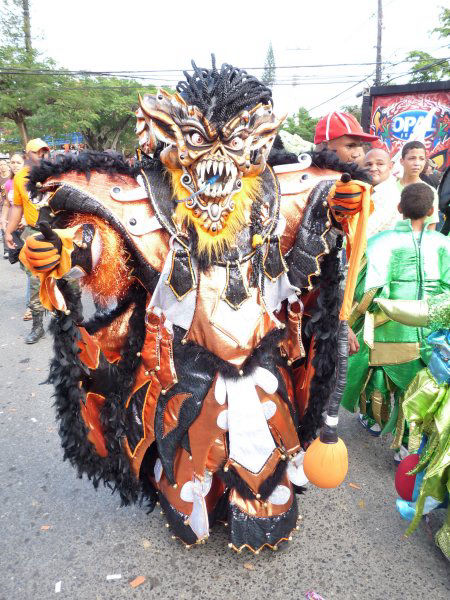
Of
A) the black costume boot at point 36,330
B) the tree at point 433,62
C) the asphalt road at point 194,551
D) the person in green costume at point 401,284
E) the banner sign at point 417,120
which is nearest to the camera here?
the asphalt road at point 194,551

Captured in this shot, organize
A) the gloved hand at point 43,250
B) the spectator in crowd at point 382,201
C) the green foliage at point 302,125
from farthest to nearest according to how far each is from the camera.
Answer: the green foliage at point 302,125 → the spectator in crowd at point 382,201 → the gloved hand at point 43,250

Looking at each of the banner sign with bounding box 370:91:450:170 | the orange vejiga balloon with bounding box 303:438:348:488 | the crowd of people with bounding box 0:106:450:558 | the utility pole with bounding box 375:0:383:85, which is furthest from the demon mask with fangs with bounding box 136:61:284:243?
the utility pole with bounding box 375:0:383:85

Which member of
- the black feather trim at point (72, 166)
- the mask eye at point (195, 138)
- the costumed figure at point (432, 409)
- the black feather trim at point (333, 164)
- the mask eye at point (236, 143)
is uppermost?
the mask eye at point (195, 138)

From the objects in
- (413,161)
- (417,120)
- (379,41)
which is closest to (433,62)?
(379,41)

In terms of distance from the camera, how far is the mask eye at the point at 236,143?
1497mm

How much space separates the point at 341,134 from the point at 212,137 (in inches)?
61.3

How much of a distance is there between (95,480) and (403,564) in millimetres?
1336

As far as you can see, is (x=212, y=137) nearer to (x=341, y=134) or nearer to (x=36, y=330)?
(x=341, y=134)

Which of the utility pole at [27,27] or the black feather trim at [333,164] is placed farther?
the utility pole at [27,27]

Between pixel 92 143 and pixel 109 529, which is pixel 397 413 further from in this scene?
pixel 92 143

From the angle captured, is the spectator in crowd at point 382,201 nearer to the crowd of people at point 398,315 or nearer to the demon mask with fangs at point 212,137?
the crowd of people at point 398,315

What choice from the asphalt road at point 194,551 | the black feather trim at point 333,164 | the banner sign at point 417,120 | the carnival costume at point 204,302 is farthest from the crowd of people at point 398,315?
the banner sign at point 417,120

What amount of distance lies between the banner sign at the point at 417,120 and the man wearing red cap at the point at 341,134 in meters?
4.89

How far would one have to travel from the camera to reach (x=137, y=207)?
1602 mm
